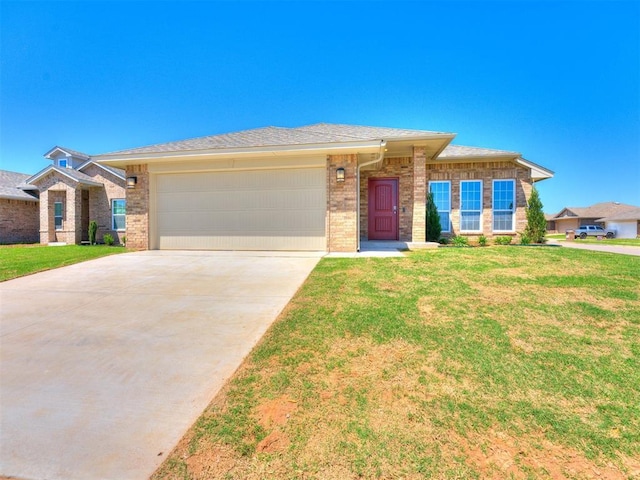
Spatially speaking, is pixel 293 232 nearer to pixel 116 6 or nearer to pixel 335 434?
pixel 335 434

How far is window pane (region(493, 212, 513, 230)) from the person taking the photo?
12523 millimetres

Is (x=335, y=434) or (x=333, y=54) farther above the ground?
(x=333, y=54)

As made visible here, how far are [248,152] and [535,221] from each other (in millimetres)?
11724

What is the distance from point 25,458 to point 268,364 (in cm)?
174

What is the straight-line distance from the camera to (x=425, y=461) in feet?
5.87

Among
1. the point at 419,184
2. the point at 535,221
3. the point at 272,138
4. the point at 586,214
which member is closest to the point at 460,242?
the point at 535,221

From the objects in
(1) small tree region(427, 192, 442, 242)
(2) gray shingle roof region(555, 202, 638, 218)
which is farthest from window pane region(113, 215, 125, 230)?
(2) gray shingle roof region(555, 202, 638, 218)

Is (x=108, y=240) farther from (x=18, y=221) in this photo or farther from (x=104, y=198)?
(x=18, y=221)

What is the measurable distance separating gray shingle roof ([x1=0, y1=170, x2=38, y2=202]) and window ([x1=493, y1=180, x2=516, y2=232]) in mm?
24899

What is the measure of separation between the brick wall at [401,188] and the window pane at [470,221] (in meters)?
2.98

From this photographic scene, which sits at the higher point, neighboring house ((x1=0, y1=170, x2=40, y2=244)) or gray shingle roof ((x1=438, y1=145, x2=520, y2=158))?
gray shingle roof ((x1=438, y1=145, x2=520, y2=158))

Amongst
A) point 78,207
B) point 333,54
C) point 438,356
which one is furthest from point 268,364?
point 78,207

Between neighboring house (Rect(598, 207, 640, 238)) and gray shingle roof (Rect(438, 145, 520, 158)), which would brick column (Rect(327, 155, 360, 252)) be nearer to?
gray shingle roof (Rect(438, 145, 520, 158))

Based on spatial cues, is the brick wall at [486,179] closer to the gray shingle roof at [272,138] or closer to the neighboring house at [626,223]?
the gray shingle roof at [272,138]
